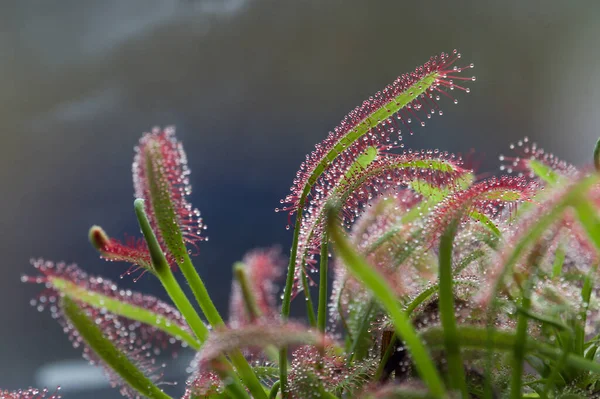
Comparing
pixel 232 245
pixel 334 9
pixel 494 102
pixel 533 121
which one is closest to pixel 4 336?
pixel 232 245

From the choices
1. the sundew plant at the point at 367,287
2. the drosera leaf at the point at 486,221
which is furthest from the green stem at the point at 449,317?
→ the drosera leaf at the point at 486,221

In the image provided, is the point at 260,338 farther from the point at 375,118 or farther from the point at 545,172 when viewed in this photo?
the point at 545,172

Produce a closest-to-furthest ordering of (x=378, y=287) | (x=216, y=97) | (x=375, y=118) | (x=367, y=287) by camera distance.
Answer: (x=378, y=287), (x=367, y=287), (x=375, y=118), (x=216, y=97)

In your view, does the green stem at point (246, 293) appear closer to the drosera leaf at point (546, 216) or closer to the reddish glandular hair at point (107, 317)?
the reddish glandular hair at point (107, 317)

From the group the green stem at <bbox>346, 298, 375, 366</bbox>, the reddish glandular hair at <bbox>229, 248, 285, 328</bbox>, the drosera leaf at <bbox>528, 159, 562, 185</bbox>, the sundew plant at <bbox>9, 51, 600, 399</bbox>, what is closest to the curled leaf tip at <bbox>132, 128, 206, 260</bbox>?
the sundew plant at <bbox>9, 51, 600, 399</bbox>

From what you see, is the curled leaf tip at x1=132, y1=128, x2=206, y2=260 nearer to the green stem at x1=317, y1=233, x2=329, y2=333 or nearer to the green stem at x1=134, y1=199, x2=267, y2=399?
the green stem at x1=134, y1=199, x2=267, y2=399

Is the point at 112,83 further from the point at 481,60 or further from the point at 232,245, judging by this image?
the point at 481,60

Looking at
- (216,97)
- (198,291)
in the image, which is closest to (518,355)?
(198,291)
